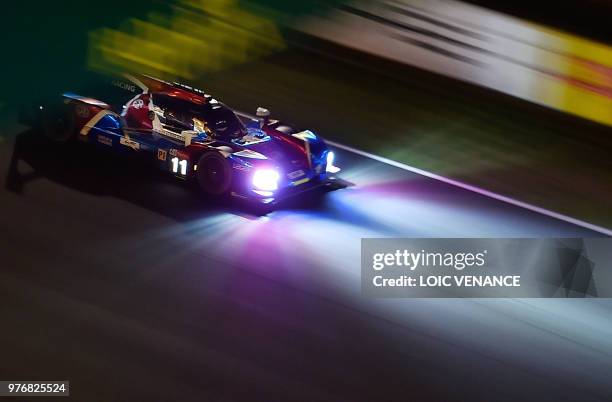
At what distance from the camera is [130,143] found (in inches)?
482

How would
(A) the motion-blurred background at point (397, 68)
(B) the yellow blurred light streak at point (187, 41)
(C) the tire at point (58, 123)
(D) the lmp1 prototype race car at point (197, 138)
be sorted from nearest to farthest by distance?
(D) the lmp1 prototype race car at point (197, 138) < (C) the tire at point (58, 123) < (A) the motion-blurred background at point (397, 68) < (B) the yellow blurred light streak at point (187, 41)

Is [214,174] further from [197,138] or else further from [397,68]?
[397,68]

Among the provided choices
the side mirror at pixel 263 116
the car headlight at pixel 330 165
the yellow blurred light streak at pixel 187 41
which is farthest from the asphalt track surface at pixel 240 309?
the yellow blurred light streak at pixel 187 41

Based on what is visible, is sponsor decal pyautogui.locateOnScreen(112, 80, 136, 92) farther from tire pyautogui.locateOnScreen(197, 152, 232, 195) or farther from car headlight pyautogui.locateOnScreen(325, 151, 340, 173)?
car headlight pyautogui.locateOnScreen(325, 151, 340, 173)

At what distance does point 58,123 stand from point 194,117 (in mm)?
1942

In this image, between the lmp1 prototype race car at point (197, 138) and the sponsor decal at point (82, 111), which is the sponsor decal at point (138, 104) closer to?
the lmp1 prototype race car at point (197, 138)

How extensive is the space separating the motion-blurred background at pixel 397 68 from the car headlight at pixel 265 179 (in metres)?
2.86

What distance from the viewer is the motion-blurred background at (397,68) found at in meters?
14.3

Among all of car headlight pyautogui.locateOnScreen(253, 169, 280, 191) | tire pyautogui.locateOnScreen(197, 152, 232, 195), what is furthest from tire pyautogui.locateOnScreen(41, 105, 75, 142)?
car headlight pyautogui.locateOnScreen(253, 169, 280, 191)

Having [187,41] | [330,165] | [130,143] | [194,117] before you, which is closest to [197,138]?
[194,117]

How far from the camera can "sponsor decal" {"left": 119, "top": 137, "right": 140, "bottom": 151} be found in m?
12.2

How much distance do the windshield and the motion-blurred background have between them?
196 cm

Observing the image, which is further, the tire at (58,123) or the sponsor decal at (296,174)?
the tire at (58,123)

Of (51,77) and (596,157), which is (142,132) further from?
(596,157)
